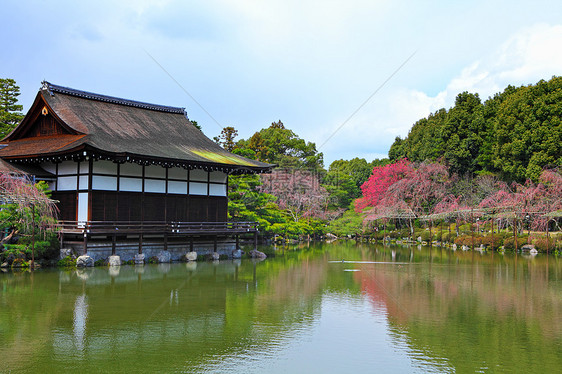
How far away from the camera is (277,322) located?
1198 centimetres

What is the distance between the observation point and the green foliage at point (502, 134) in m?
35.6

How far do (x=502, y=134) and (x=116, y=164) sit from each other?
27907 mm

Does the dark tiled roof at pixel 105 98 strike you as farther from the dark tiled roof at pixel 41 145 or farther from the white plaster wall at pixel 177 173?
the white plaster wall at pixel 177 173

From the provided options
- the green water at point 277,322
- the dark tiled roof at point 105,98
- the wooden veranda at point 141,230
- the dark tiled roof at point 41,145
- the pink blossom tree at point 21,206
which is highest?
the dark tiled roof at point 105,98

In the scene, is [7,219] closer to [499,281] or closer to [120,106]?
[120,106]

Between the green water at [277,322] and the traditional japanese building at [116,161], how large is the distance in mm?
3884

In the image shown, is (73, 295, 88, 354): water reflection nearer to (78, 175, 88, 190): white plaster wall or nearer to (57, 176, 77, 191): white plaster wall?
(78, 175, 88, 190): white plaster wall

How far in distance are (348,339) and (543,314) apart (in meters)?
5.63

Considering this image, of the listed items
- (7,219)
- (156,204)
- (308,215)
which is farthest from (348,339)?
(308,215)

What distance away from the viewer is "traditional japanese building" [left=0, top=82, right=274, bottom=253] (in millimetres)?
22625

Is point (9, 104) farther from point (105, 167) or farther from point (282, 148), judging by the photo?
point (282, 148)

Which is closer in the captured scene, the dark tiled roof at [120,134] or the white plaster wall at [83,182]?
the white plaster wall at [83,182]

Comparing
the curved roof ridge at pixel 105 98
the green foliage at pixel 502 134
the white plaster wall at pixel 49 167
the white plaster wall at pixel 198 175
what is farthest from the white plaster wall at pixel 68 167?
the green foliage at pixel 502 134

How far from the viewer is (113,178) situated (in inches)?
917
